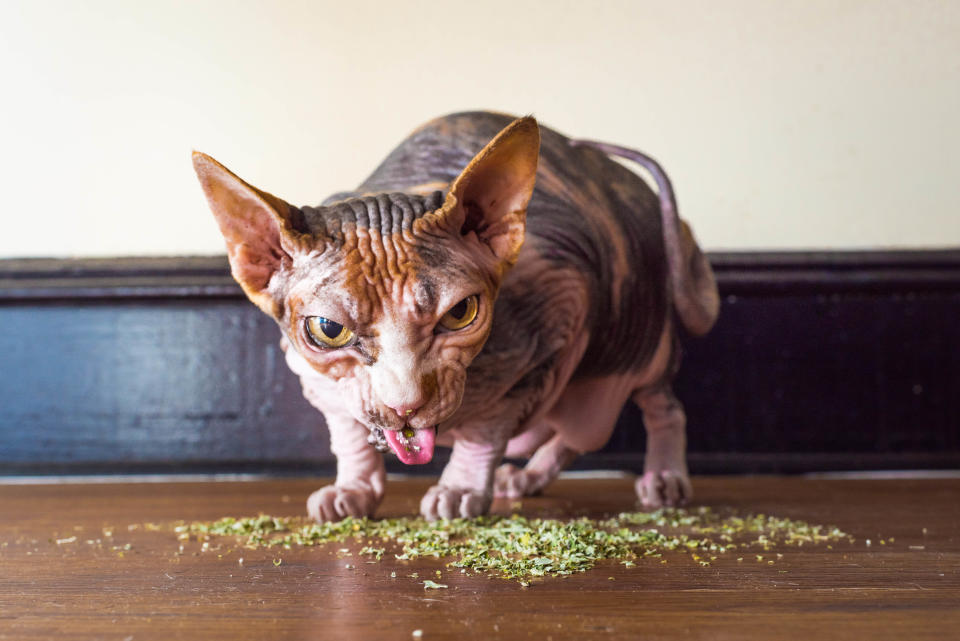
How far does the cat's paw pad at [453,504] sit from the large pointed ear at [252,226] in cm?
32

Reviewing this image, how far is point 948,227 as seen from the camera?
1.93 metres

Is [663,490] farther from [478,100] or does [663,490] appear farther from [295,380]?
[478,100]

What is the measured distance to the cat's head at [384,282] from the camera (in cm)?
98

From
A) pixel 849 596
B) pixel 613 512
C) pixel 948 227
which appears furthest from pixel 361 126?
pixel 849 596

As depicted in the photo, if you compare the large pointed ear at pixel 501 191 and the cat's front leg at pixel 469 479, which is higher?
the large pointed ear at pixel 501 191

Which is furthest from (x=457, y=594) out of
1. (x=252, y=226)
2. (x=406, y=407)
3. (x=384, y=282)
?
(x=252, y=226)

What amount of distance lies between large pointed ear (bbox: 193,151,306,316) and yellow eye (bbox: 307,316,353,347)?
6cm

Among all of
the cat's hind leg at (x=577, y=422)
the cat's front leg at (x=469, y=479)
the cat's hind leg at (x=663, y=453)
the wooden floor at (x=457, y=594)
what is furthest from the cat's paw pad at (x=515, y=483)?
the wooden floor at (x=457, y=594)

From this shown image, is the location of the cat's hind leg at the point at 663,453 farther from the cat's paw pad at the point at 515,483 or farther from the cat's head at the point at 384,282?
the cat's head at the point at 384,282

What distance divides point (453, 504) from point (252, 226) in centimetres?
42

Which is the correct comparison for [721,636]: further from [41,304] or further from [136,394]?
[41,304]

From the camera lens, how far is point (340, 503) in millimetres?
1218

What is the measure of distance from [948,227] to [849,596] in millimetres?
1353

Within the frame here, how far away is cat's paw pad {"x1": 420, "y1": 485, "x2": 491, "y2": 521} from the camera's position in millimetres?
1190
